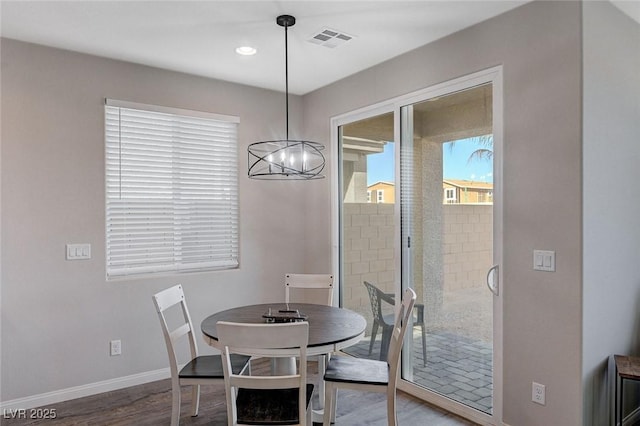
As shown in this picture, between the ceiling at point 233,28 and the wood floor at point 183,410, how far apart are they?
2687 millimetres

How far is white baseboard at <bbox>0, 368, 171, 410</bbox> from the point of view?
117 inches

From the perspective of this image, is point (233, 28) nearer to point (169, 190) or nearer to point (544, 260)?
point (169, 190)

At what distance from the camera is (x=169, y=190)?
367 cm

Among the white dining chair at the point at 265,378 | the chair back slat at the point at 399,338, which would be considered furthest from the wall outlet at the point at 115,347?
the chair back slat at the point at 399,338

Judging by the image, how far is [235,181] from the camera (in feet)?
13.2

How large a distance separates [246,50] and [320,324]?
212 cm

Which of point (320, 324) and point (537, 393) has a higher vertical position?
point (320, 324)

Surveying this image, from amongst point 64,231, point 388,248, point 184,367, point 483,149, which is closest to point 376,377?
point 184,367

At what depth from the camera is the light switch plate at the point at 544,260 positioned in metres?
2.37

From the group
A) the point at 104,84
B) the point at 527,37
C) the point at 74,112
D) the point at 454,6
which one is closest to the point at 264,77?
the point at 104,84

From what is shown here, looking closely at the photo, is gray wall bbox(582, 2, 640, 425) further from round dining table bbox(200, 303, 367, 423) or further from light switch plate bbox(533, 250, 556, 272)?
round dining table bbox(200, 303, 367, 423)

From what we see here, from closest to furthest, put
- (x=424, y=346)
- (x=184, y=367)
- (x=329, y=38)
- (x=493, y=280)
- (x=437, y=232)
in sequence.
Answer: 1. (x=184, y=367)
2. (x=493, y=280)
3. (x=329, y=38)
4. (x=437, y=232)
5. (x=424, y=346)

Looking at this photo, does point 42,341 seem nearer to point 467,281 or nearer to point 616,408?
point 467,281

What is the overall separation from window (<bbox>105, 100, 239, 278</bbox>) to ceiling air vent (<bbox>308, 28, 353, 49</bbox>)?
1.31 meters
